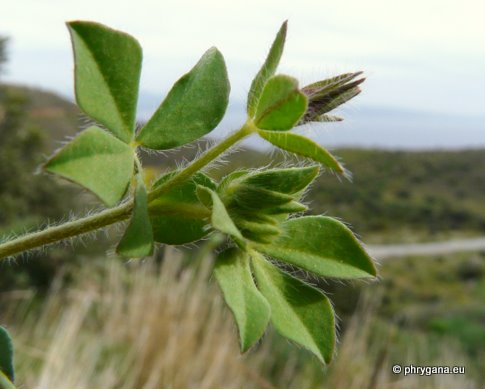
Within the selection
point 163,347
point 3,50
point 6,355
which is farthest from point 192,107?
point 3,50

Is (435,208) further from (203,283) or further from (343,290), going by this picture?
(203,283)

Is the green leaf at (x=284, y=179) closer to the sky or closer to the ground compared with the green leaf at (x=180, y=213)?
closer to the sky

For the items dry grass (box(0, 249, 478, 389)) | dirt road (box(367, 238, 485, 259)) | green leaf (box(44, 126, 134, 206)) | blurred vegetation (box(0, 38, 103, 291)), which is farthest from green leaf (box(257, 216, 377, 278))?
dirt road (box(367, 238, 485, 259))

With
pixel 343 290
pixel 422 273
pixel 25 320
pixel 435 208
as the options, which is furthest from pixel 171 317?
pixel 435 208

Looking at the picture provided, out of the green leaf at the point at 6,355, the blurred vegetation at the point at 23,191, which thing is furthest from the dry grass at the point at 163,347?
the green leaf at the point at 6,355

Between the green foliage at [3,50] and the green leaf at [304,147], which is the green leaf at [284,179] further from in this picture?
the green foliage at [3,50]

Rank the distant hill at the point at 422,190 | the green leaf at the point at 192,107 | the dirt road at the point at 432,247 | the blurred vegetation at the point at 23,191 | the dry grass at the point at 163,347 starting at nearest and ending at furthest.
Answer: the green leaf at the point at 192,107, the dry grass at the point at 163,347, the blurred vegetation at the point at 23,191, the dirt road at the point at 432,247, the distant hill at the point at 422,190
